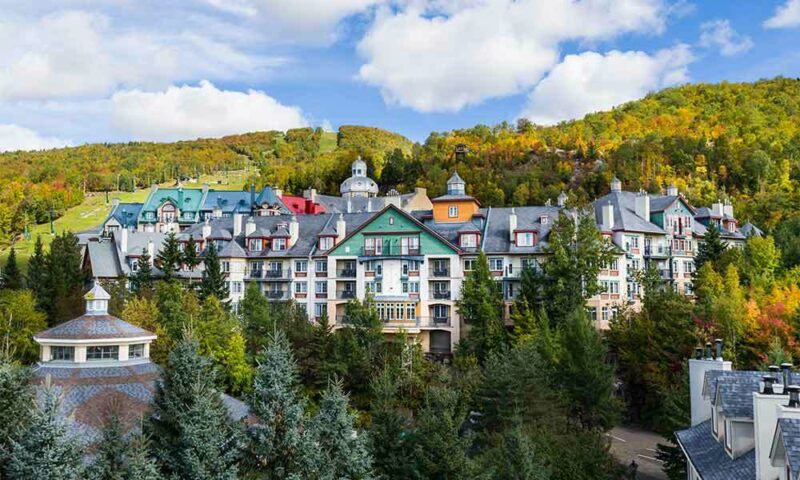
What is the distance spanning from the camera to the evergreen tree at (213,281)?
54.7 meters

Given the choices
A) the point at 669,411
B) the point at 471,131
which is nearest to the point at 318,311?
the point at 669,411

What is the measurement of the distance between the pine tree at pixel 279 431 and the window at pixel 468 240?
34637mm

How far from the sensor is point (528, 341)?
1731 inches

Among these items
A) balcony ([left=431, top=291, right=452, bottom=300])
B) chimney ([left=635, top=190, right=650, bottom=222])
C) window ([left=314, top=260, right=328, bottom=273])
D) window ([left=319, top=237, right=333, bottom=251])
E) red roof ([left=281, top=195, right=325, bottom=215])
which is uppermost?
red roof ([left=281, top=195, right=325, bottom=215])

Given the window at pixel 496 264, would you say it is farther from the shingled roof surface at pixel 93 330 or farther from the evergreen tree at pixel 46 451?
the evergreen tree at pixel 46 451

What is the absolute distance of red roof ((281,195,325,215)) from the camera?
92.8 m

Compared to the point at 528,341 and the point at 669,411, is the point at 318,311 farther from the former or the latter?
the point at 669,411

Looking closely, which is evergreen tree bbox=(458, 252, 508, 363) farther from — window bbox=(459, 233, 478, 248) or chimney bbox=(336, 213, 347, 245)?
chimney bbox=(336, 213, 347, 245)

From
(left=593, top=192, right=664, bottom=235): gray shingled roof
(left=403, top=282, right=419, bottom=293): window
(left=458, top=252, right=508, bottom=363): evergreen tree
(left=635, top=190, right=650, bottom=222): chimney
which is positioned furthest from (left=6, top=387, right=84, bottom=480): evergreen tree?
(left=635, top=190, right=650, bottom=222): chimney

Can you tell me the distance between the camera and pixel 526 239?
55.2 meters

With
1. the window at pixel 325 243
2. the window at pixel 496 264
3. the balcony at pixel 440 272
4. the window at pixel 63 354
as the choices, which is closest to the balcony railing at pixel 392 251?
the balcony at pixel 440 272

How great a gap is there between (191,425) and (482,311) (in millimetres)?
30974

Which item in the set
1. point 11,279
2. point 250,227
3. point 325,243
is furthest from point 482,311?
point 11,279

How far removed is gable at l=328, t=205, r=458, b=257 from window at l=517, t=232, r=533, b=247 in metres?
5.16
